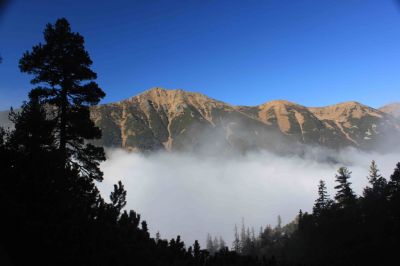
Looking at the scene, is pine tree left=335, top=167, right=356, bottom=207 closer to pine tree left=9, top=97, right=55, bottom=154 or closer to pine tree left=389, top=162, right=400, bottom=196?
pine tree left=389, top=162, right=400, bottom=196

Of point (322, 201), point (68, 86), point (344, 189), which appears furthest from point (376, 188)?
point (68, 86)

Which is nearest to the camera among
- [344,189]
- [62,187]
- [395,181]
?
[62,187]

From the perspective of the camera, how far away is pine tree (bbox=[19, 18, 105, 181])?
76.5ft

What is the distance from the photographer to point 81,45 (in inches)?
967

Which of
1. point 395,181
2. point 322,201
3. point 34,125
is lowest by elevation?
point 322,201

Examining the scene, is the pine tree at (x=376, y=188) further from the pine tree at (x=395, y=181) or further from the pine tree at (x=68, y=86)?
the pine tree at (x=68, y=86)

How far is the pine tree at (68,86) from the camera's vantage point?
23328mm

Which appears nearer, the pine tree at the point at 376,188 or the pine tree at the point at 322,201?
the pine tree at the point at 376,188

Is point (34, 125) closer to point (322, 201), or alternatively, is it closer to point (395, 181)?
point (395, 181)

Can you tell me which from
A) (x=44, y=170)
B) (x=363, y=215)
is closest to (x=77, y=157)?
(x=44, y=170)

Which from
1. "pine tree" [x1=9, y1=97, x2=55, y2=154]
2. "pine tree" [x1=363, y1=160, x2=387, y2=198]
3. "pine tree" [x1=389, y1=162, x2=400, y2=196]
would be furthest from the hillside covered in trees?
"pine tree" [x1=363, y1=160, x2=387, y2=198]

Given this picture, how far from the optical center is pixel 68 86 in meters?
23.9

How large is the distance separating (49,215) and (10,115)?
912 centimetres

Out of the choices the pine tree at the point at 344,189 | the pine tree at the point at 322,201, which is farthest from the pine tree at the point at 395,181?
the pine tree at the point at 322,201
